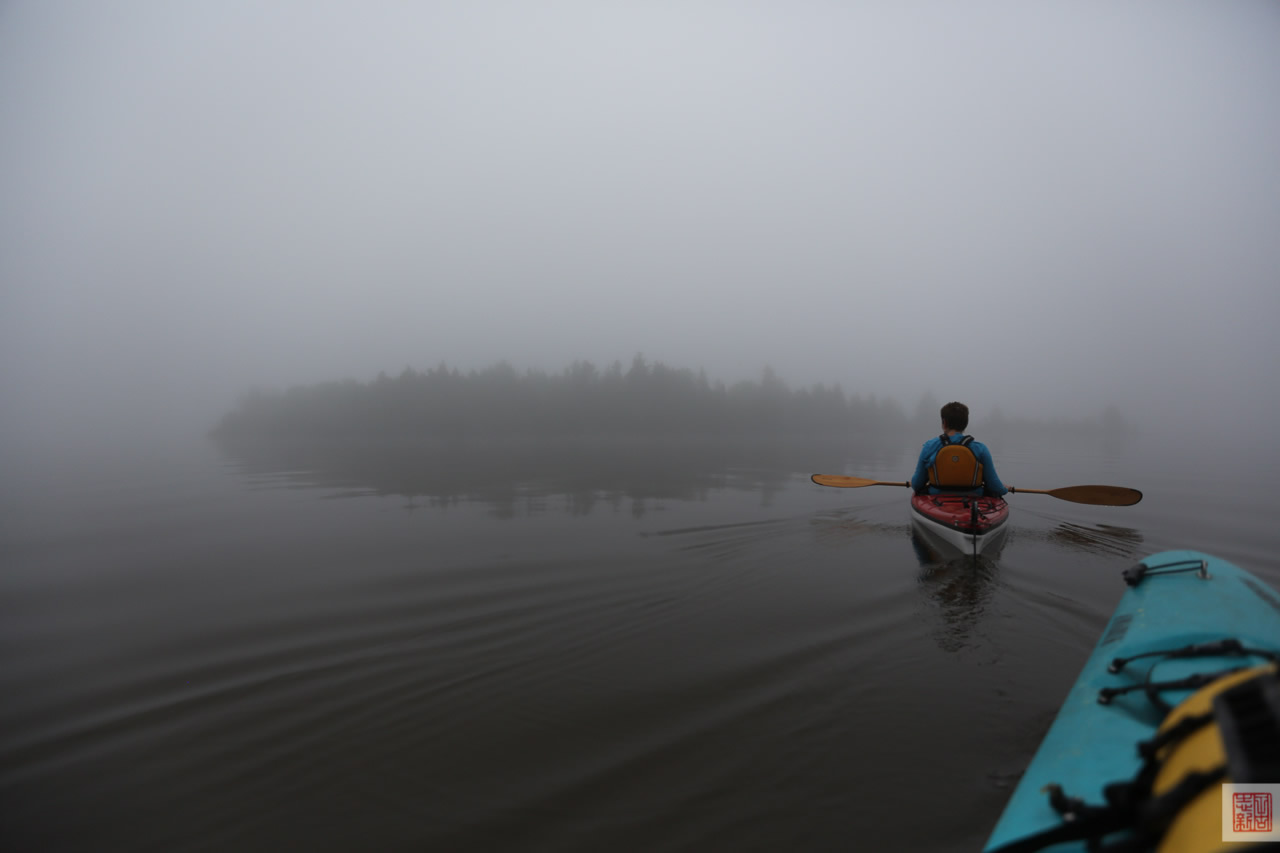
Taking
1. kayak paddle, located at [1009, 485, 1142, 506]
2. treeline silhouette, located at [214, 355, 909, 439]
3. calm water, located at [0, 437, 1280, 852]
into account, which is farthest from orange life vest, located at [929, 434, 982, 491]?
treeline silhouette, located at [214, 355, 909, 439]

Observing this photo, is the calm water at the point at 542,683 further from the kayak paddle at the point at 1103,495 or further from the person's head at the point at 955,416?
the person's head at the point at 955,416

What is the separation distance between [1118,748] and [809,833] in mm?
1386

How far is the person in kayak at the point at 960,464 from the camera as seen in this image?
8.20 metres

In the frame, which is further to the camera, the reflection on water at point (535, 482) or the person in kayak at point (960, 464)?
the reflection on water at point (535, 482)

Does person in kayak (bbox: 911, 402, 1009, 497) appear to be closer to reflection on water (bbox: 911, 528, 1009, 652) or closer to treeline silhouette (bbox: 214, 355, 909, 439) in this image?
reflection on water (bbox: 911, 528, 1009, 652)

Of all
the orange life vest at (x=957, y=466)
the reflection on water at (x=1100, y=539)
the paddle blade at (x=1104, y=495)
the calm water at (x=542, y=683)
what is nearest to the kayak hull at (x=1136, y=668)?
the calm water at (x=542, y=683)

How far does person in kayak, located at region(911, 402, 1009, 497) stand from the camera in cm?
820

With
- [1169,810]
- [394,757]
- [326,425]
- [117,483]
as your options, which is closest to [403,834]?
[394,757]

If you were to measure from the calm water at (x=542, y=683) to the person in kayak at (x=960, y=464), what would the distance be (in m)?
1.08

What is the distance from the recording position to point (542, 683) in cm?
430

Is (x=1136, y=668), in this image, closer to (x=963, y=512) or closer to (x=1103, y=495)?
(x=963, y=512)

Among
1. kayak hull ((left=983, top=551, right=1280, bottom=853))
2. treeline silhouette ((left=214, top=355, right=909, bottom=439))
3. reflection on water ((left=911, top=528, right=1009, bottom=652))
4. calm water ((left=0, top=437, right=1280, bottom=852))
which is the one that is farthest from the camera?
treeline silhouette ((left=214, top=355, right=909, bottom=439))

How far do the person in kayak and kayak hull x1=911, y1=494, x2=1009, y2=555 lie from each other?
17 centimetres

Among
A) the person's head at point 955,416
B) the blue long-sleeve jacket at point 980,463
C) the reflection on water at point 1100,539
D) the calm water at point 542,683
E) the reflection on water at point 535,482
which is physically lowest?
the calm water at point 542,683
